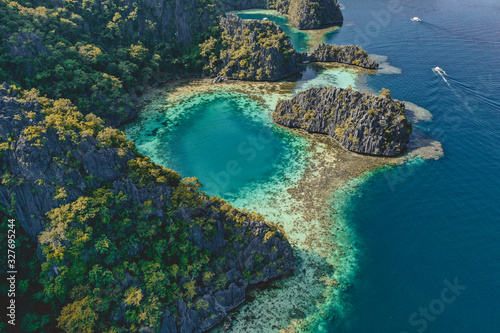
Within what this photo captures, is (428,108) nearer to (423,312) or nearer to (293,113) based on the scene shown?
(293,113)

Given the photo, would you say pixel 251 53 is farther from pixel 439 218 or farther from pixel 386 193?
pixel 439 218

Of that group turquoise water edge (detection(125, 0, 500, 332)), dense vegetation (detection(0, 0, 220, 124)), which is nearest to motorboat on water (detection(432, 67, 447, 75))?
turquoise water edge (detection(125, 0, 500, 332))

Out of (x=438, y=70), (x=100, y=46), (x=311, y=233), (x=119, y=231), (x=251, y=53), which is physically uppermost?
(x=100, y=46)

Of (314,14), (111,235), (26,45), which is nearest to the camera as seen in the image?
(111,235)

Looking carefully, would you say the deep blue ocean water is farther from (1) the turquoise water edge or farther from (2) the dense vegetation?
(2) the dense vegetation

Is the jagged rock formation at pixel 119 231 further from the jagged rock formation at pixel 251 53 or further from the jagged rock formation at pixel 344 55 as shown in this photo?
the jagged rock formation at pixel 344 55

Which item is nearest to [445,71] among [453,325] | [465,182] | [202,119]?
[465,182]

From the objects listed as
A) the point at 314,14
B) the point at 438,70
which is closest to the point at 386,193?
the point at 438,70
